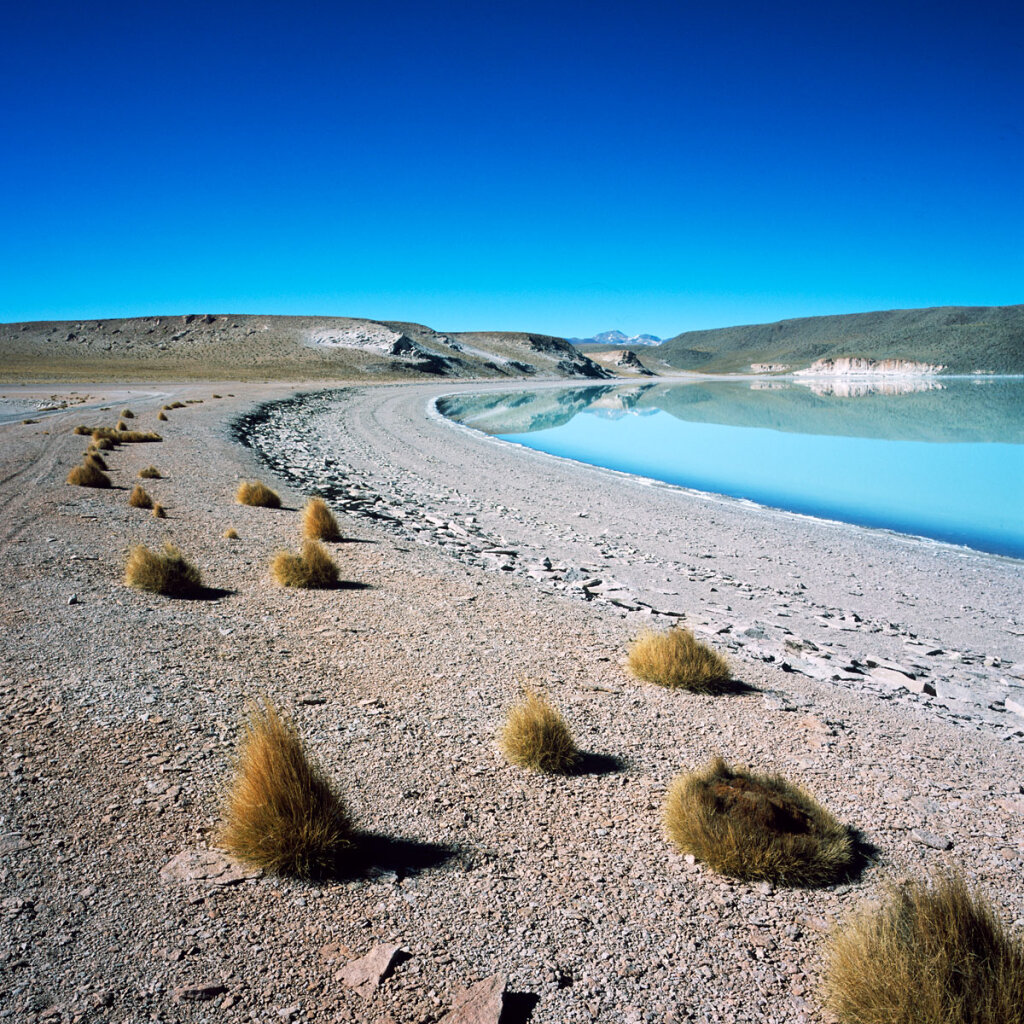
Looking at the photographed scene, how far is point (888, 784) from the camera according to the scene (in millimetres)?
4125

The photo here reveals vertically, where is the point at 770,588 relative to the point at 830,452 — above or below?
below

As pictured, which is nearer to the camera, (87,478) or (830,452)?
(87,478)

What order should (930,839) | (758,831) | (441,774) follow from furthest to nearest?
(441,774) < (930,839) < (758,831)

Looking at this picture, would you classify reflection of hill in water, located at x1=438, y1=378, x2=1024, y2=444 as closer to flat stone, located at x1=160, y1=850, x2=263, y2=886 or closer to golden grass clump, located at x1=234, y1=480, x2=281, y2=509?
golden grass clump, located at x1=234, y1=480, x2=281, y2=509

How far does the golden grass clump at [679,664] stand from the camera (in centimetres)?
544

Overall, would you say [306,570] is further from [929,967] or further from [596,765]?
[929,967]

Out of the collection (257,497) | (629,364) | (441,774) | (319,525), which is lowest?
(441,774)

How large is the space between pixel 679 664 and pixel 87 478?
11119 millimetres

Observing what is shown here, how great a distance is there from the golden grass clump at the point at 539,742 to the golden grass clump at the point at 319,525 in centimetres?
632

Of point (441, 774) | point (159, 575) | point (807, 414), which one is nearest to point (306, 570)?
point (159, 575)

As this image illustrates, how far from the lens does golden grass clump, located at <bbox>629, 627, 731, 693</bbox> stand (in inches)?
214

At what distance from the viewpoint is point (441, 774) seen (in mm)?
3938

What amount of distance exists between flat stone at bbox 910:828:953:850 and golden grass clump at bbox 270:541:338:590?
5806 mm

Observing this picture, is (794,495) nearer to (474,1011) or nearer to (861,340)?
(474,1011)
